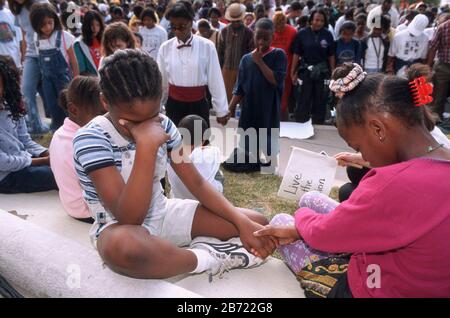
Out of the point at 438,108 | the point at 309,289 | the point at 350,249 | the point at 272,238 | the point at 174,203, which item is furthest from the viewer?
the point at 438,108

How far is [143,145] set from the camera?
170 centimetres

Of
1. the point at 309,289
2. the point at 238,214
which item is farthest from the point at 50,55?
the point at 309,289

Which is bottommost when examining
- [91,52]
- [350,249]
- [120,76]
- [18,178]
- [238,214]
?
[18,178]

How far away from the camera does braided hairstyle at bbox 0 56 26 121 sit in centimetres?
321

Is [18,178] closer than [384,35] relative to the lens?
Yes

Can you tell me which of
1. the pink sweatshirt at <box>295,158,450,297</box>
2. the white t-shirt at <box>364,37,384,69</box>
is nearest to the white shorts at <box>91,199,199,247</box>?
the pink sweatshirt at <box>295,158,450,297</box>

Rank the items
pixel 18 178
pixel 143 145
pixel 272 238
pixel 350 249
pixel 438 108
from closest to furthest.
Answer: pixel 350 249, pixel 143 145, pixel 272 238, pixel 18 178, pixel 438 108

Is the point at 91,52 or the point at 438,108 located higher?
the point at 91,52

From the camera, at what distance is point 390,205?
1.40m

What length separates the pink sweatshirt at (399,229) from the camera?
54.3 inches

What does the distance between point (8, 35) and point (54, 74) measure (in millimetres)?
799

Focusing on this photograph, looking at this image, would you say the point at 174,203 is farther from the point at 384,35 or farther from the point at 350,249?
the point at 384,35

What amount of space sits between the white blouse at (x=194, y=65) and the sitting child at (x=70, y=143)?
127cm

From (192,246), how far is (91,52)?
10.6ft
